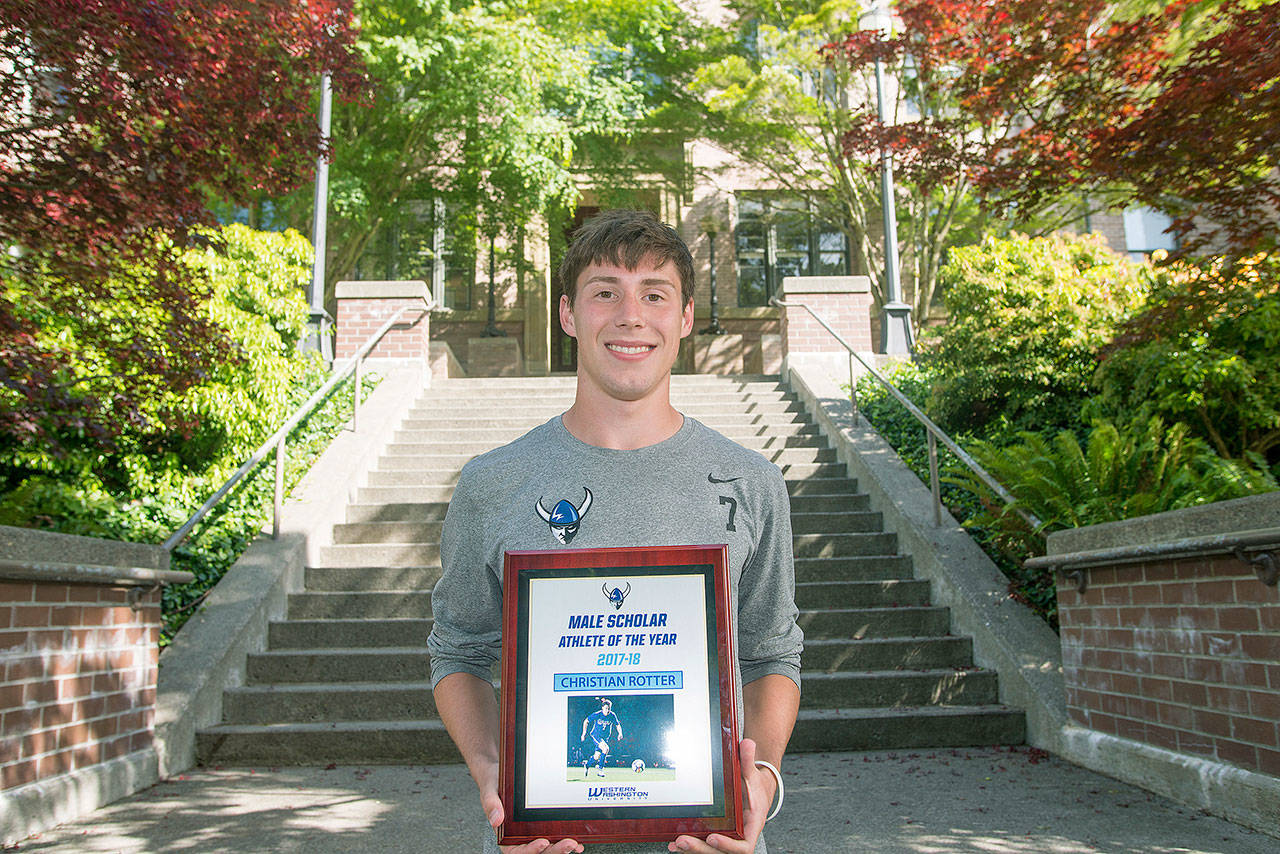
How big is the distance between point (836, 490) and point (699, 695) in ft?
25.2

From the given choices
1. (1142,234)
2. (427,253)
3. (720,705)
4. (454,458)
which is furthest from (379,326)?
(1142,234)

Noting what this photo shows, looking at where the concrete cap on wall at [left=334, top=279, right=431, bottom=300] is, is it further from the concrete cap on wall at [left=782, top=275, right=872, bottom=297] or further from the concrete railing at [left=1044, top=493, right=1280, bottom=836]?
the concrete railing at [left=1044, top=493, right=1280, bottom=836]

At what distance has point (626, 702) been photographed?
1.49 meters

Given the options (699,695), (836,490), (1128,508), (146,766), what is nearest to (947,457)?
(836,490)

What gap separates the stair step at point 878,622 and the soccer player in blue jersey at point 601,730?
5494 mm

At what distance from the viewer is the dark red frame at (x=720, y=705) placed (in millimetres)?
1419

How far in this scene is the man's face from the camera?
5.78 feet

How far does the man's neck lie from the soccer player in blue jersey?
48 cm

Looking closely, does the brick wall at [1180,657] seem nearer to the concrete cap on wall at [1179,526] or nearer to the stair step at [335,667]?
the concrete cap on wall at [1179,526]

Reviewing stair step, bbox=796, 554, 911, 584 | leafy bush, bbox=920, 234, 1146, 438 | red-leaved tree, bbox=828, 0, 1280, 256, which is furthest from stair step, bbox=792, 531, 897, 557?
red-leaved tree, bbox=828, 0, 1280, 256

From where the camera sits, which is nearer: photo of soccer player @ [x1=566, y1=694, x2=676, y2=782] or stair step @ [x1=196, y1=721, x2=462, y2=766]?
photo of soccer player @ [x1=566, y1=694, x2=676, y2=782]

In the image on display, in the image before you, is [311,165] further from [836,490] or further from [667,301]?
[836,490]

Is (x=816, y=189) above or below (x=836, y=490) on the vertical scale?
above

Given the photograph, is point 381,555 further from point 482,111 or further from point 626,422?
point 482,111
